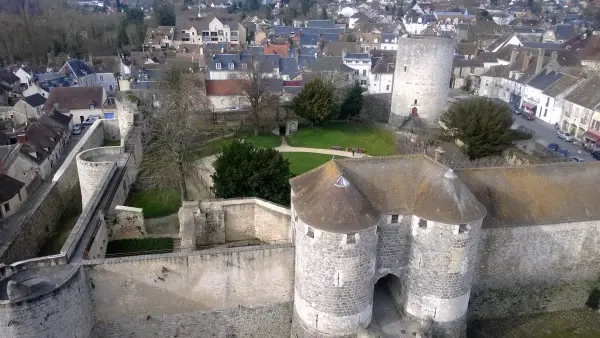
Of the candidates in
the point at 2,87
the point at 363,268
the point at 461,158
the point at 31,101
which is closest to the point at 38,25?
the point at 2,87

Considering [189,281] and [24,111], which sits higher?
[189,281]

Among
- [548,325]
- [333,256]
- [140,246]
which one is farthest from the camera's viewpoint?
[140,246]

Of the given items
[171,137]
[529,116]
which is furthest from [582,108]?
[171,137]

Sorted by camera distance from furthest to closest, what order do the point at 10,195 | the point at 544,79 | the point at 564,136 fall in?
the point at 544,79, the point at 564,136, the point at 10,195

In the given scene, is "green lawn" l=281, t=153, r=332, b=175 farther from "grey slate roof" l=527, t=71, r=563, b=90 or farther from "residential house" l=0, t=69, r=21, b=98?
"residential house" l=0, t=69, r=21, b=98

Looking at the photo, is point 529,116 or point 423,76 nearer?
point 423,76

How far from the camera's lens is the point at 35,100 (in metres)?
47.5

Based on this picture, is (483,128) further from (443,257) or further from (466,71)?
(466,71)

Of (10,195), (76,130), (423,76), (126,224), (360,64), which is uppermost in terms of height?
(423,76)

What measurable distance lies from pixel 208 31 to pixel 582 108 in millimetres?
63184

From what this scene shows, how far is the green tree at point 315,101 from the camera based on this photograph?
38344 millimetres

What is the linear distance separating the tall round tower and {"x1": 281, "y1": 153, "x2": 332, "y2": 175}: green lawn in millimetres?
14756

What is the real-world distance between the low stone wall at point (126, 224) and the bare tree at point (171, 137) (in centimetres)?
295

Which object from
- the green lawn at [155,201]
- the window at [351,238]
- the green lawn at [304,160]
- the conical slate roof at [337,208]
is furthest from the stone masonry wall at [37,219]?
the window at [351,238]
